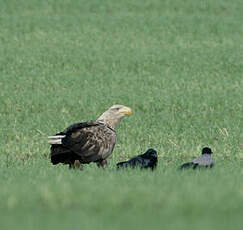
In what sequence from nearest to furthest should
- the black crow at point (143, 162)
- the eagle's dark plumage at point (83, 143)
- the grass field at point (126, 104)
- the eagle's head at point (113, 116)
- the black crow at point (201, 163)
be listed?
the grass field at point (126, 104)
the eagle's dark plumage at point (83, 143)
the black crow at point (201, 163)
the black crow at point (143, 162)
the eagle's head at point (113, 116)

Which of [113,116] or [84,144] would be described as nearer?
[84,144]

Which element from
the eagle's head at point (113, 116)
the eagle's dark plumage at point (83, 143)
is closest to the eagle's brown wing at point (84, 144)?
the eagle's dark plumage at point (83, 143)

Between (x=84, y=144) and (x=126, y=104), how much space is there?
10.9 metres

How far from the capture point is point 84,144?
10734 mm

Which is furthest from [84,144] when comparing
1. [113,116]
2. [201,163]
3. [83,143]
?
[201,163]

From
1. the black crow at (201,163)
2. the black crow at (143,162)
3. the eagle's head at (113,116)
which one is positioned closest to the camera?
the black crow at (201,163)

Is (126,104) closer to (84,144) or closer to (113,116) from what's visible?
(113,116)

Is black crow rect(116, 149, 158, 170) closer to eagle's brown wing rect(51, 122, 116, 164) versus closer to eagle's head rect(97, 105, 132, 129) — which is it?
eagle's brown wing rect(51, 122, 116, 164)

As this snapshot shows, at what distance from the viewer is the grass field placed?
6.09m

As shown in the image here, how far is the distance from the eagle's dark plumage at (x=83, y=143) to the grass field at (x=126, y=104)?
0.41 metres

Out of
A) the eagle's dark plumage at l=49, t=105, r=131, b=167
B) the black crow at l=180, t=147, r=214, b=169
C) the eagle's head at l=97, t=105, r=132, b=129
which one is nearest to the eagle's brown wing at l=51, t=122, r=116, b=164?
the eagle's dark plumage at l=49, t=105, r=131, b=167

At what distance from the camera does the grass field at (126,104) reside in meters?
6.09

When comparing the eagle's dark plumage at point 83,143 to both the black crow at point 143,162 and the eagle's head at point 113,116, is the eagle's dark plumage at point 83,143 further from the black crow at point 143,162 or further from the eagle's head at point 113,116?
the black crow at point 143,162

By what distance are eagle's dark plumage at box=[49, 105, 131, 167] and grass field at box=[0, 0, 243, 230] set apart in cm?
41
